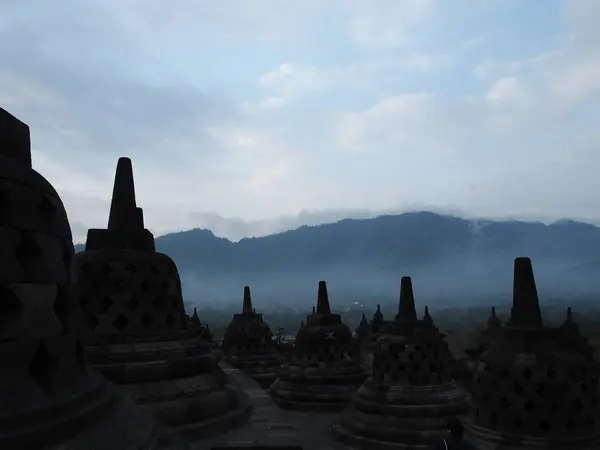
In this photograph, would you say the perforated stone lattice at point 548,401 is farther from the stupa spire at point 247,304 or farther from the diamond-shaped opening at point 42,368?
the stupa spire at point 247,304

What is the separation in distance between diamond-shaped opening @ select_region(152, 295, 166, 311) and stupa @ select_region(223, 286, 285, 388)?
60.1 feet

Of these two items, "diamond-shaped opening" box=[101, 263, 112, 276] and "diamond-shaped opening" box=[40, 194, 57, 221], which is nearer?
"diamond-shaped opening" box=[40, 194, 57, 221]

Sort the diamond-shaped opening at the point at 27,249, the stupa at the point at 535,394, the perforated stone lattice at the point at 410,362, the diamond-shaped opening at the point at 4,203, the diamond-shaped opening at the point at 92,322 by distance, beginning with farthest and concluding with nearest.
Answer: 1. the perforated stone lattice at the point at 410,362
2. the diamond-shaped opening at the point at 92,322
3. the stupa at the point at 535,394
4. the diamond-shaped opening at the point at 27,249
5. the diamond-shaped opening at the point at 4,203

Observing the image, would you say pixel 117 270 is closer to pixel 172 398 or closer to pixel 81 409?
pixel 172 398

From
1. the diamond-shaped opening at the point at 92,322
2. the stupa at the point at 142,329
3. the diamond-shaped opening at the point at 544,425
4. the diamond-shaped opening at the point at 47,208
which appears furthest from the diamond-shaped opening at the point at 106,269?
the diamond-shaped opening at the point at 544,425

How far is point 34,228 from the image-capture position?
562 cm

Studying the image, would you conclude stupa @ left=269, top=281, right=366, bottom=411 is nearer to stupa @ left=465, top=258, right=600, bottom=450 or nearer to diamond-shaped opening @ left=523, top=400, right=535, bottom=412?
stupa @ left=465, top=258, right=600, bottom=450

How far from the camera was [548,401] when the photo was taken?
39.1ft

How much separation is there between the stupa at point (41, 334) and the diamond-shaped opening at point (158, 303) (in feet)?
23.0

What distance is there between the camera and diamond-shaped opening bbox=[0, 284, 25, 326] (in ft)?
17.0

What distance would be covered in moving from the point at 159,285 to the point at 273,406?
868cm

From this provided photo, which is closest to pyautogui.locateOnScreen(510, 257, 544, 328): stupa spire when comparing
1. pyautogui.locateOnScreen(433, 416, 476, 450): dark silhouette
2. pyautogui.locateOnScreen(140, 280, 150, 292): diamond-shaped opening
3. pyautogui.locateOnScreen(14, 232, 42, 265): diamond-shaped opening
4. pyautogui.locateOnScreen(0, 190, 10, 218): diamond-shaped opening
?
pyautogui.locateOnScreen(433, 416, 476, 450): dark silhouette

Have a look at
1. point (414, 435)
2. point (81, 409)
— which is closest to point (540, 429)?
point (414, 435)

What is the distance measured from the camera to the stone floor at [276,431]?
13141 mm
